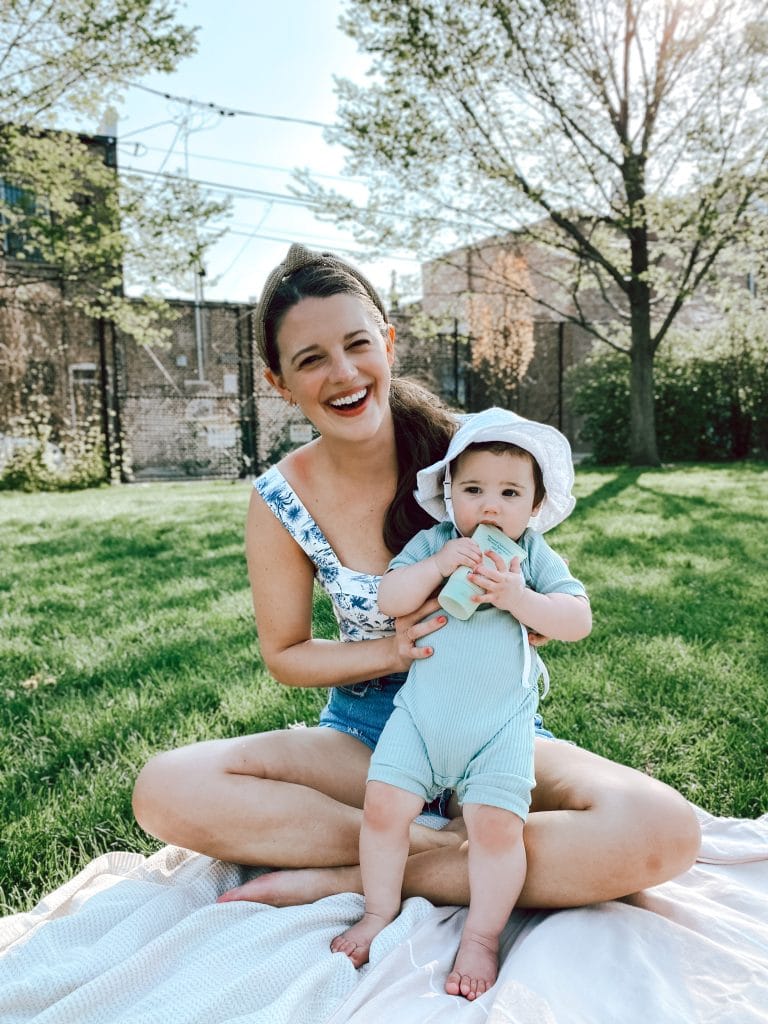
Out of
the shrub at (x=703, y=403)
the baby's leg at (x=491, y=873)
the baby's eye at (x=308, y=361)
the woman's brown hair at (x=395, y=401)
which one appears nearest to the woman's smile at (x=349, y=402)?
the baby's eye at (x=308, y=361)

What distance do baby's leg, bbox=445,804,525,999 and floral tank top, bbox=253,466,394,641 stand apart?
58 cm

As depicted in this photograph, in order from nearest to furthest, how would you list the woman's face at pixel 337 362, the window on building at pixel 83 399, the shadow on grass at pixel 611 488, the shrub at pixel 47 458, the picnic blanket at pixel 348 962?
the picnic blanket at pixel 348 962 < the woman's face at pixel 337 362 < the shadow on grass at pixel 611 488 < the shrub at pixel 47 458 < the window on building at pixel 83 399

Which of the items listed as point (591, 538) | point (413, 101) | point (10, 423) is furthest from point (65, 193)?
point (591, 538)

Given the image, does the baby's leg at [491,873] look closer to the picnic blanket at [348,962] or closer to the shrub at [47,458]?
the picnic blanket at [348,962]

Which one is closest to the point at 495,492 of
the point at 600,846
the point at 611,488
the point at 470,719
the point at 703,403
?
the point at 470,719

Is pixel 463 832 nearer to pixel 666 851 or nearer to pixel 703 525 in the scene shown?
pixel 666 851

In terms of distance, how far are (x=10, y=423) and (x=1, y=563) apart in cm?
787

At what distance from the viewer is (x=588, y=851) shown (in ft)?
5.35

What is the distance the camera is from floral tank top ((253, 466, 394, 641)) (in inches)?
79.7

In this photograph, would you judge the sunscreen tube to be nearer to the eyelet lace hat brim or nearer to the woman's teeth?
the eyelet lace hat brim

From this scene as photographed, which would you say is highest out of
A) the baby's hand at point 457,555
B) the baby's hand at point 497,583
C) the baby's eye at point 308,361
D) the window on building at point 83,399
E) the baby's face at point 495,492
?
the window on building at point 83,399

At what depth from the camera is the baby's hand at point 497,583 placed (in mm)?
1663

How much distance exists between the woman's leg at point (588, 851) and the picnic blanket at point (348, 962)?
58 mm

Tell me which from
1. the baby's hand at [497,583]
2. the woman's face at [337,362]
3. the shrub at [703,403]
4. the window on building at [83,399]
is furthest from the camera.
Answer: the shrub at [703,403]
